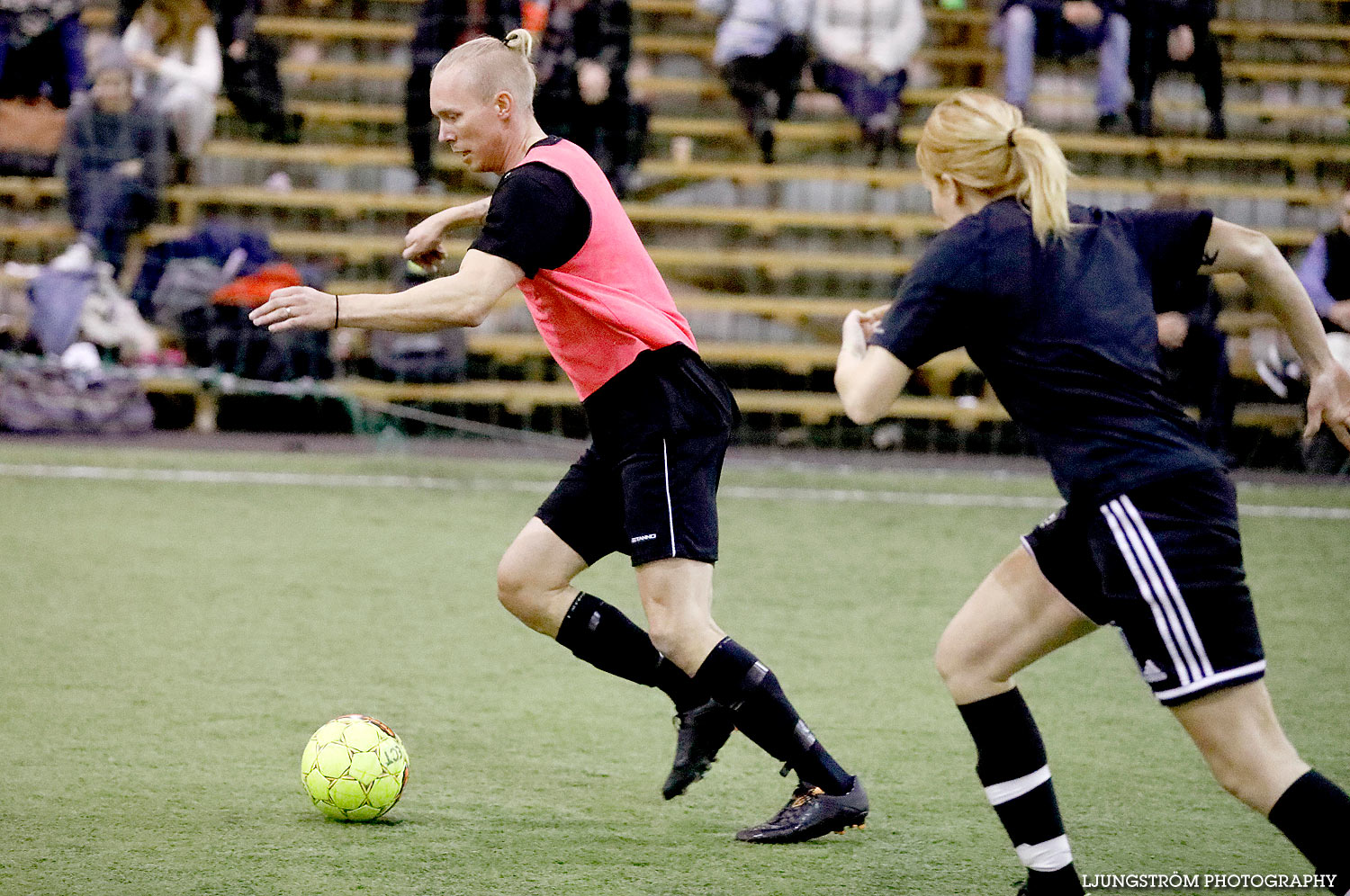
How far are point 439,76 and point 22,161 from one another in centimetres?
876

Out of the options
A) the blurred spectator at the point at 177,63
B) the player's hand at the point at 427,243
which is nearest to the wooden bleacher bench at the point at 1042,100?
the blurred spectator at the point at 177,63

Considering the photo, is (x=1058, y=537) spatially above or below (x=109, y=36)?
below

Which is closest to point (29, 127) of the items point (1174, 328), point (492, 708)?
point (1174, 328)

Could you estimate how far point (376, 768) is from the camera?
353 cm

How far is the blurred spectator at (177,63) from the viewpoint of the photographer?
11.0 metres

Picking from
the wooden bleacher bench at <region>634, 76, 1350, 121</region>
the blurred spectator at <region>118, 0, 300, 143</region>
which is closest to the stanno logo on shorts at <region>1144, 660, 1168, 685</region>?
the wooden bleacher bench at <region>634, 76, 1350, 121</region>

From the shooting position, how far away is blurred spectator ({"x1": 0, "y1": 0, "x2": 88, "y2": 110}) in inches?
428

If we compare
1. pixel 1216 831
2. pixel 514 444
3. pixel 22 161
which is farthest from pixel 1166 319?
pixel 22 161

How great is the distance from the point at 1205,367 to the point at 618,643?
6460 millimetres

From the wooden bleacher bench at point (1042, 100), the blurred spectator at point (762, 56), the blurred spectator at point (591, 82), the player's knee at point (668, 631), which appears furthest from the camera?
the wooden bleacher bench at point (1042, 100)

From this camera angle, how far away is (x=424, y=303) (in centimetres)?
322

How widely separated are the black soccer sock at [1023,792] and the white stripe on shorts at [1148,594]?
0.43m

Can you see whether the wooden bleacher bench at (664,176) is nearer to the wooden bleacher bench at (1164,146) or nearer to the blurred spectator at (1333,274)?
the wooden bleacher bench at (1164,146)

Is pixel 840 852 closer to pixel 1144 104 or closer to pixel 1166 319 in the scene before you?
pixel 1166 319
